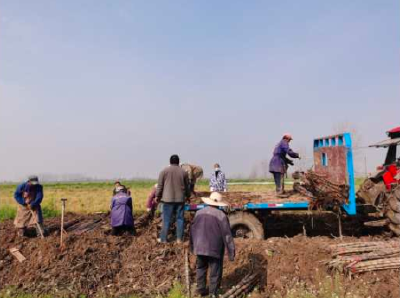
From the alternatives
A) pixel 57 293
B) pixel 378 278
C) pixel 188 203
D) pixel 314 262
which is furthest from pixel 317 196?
pixel 57 293

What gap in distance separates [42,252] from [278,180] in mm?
5982

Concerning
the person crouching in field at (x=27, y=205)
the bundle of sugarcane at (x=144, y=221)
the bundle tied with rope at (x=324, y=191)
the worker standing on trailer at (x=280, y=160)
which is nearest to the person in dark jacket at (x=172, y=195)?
the bundle of sugarcane at (x=144, y=221)

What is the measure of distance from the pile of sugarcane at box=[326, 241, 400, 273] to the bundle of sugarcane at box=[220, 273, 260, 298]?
1.45 meters

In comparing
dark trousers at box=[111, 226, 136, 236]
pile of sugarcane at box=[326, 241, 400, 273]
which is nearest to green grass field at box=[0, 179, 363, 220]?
dark trousers at box=[111, 226, 136, 236]

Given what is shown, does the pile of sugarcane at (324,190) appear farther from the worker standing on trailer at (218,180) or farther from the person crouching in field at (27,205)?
the person crouching in field at (27,205)

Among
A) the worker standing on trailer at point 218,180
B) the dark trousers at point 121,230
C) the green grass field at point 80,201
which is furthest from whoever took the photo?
the green grass field at point 80,201

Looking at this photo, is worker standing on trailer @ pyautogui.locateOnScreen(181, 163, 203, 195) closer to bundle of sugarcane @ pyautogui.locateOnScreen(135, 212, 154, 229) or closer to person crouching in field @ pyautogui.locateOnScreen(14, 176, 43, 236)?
bundle of sugarcane @ pyautogui.locateOnScreen(135, 212, 154, 229)

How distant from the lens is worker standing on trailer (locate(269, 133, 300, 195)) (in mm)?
9102

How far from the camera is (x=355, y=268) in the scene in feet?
20.5

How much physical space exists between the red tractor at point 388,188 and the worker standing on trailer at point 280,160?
200 centimetres

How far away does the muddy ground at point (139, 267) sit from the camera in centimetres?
631

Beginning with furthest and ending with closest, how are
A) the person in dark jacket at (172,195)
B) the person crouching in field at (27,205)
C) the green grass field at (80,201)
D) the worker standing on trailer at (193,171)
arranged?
the green grass field at (80,201), the worker standing on trailer at (193,171), the person crouching in field at (27,205), the person in dark jacket at (172,195)

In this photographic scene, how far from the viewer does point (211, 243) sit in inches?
228

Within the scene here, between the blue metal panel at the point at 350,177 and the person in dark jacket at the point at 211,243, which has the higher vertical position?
the blue metal panel at the point at 350,177
